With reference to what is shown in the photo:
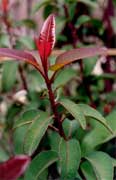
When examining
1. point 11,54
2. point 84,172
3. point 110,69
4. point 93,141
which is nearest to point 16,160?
point 11,54

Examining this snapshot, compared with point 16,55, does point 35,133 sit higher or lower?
lower

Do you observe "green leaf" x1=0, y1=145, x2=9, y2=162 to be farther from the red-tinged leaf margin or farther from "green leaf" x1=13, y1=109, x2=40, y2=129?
the red-tinged leaf margin

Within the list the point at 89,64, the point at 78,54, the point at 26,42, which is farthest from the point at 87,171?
the point at 26,42

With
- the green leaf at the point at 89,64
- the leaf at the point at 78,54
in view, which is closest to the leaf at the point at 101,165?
the leaf at the point at 78,54

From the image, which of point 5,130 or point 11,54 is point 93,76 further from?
point 11,54

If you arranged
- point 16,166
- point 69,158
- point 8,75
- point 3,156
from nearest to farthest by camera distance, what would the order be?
1. point 16,166
2. point 69,158
3. point 3,156
4. point 8,75

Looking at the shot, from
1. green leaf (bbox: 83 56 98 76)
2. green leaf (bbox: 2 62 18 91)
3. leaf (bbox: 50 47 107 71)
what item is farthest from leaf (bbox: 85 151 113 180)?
green leaf (bbox: 2 62 18 91)

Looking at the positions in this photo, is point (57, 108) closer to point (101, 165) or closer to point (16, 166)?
point (101, 165)
